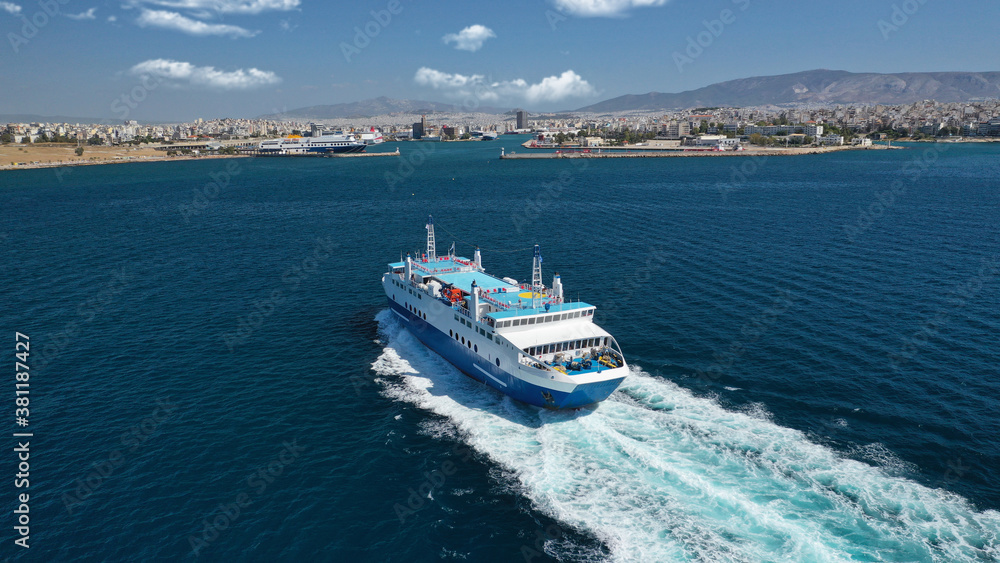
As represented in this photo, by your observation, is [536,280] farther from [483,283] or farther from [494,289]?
[483,283]

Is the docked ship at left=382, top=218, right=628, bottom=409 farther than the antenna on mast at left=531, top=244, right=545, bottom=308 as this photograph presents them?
No

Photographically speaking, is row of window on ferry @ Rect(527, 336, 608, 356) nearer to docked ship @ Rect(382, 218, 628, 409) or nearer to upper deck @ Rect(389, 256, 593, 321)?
docked ship @ Rect(382, 218, 628, 409)

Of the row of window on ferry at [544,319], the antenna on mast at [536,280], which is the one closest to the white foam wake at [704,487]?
the row of window on ferry at [544,319]

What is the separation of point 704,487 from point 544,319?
1690 cm

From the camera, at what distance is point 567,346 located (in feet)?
140

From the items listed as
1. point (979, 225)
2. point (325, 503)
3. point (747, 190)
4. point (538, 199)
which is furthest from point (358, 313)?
point (747, 190)

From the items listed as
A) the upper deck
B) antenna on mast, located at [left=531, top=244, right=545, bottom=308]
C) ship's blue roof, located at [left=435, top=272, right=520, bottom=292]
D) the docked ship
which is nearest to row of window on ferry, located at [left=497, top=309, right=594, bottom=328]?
the docked ship

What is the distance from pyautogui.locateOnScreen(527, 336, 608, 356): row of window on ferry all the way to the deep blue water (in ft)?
13.8

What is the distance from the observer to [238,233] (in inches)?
4117

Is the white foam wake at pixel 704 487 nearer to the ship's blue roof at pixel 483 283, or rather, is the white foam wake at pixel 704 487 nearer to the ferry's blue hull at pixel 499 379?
the ferry's blue hull at pixel 499 379

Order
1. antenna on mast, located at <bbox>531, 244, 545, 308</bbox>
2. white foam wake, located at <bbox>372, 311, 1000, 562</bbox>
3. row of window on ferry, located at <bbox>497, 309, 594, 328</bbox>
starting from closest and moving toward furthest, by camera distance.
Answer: white foam wake, located at <bbox>372, 311, 1000, 562</bbox>
row of window on ferry, located at <bbox>497, 309, 594, 328</bbox>
antenna on mast, located at <bbox>531, 244, 545, 308</bbox>

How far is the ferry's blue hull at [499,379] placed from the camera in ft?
128

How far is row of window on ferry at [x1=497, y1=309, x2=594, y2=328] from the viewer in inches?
1681

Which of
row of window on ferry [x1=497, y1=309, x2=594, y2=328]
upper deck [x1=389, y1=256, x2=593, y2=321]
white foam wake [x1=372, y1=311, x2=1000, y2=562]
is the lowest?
white foam wake [x1=372, y1=311, x2=1000, y2=562]
